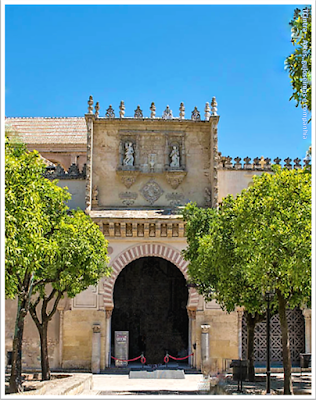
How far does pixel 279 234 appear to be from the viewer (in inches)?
556

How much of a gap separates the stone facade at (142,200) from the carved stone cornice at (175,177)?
4 cm

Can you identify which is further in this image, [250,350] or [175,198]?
[175,198]

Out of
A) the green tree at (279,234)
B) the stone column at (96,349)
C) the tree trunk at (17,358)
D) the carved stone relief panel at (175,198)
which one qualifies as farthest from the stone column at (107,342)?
the green tree at (279,234)

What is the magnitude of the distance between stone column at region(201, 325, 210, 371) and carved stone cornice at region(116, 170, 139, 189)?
20.5ft

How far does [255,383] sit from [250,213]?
5897 millimetres

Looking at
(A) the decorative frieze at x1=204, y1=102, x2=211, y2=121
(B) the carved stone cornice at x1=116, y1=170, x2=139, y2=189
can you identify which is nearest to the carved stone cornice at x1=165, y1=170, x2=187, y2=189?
(B) the carved stone cornice at x1=116, y1=170, x2=139, y2=189

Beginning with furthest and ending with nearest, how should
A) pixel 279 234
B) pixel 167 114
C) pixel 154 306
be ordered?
pixel 154 306 < pixel 167 114 < pixel 279 234

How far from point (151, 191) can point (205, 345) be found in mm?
6279

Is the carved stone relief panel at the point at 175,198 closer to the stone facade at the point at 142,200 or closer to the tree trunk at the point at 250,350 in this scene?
the stone facade at the point at 142,200

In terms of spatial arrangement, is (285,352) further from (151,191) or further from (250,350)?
(151,191)

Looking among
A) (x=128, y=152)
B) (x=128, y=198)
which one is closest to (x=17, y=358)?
(x=128, y=198)

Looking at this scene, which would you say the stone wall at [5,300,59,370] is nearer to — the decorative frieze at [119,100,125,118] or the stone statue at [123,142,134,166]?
the stone statue at [123,142,134,166]

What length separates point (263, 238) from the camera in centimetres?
1457

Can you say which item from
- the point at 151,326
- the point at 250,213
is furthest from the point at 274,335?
the point at 250,213
